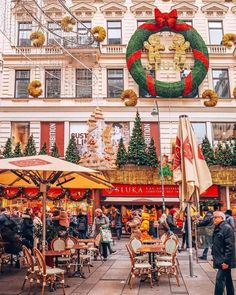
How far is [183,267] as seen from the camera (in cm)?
1227

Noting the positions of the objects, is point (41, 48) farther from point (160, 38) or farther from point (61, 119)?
point (160, 38)

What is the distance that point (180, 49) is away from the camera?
88.7 feet

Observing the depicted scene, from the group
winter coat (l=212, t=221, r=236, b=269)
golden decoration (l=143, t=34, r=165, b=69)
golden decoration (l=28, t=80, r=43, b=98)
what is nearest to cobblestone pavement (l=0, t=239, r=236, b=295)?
winter coat (l=212, t=221, r=236, b=269)

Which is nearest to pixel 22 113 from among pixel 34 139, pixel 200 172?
pixel 34 139

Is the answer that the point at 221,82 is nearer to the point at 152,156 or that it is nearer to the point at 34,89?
the point at 152,156

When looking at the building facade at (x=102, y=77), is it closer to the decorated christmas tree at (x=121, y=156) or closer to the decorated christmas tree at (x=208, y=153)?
the decorated christmas tree at (x=121, y=156)

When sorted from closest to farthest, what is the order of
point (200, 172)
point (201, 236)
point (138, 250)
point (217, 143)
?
point (138, 250)
point (200, 172)
point (201, 236)
point (217, 143)

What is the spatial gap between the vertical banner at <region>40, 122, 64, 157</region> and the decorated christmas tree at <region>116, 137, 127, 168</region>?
4864mm

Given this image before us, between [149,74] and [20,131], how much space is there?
34.4 ft

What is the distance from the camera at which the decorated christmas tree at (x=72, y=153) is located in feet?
78.3

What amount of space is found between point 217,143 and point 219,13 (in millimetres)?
10877

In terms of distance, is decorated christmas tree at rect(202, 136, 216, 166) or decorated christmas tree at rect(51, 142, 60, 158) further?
decorated christmas tree at rect(51, 142, 60, 158)

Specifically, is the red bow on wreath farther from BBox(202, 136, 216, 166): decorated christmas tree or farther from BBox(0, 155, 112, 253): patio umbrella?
BBox(0, 155, 112, 253): patio umbrella

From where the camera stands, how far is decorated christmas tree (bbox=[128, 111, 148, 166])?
2356cm
